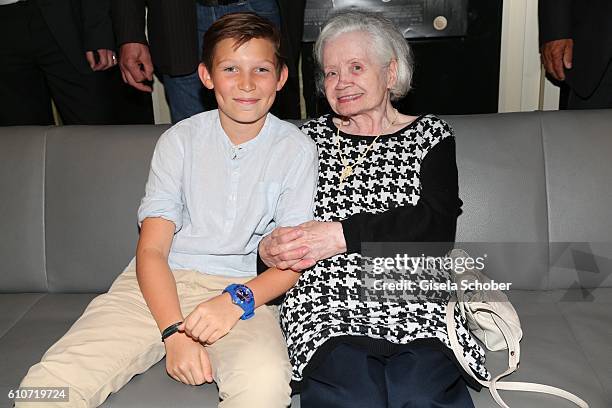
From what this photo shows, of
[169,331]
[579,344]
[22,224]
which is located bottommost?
[579,344]

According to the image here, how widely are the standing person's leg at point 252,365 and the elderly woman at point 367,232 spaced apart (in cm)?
5

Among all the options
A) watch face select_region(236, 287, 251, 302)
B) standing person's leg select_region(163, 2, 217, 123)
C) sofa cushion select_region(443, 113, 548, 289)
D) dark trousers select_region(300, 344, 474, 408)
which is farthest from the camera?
standing person's leg select_region(163, 2, 217, 123)

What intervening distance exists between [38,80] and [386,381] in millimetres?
1902

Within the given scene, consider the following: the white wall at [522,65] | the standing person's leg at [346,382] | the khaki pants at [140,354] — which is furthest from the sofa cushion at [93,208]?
the white wall at [522,65]

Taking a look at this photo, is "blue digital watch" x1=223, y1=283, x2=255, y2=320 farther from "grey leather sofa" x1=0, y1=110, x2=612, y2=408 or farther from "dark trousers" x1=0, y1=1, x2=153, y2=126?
"dark trousers" x1=0, y1=1, x2=153, y2=126

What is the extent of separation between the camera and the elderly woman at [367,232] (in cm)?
166

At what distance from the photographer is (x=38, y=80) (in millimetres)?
2893

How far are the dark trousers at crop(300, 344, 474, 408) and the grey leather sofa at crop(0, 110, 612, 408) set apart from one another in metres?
0.39

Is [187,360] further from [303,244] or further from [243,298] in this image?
[303,244]

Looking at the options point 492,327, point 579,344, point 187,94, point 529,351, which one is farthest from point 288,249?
point 187,94

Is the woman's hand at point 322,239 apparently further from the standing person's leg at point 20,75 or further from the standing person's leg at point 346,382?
the standing person's leg at point 20,75

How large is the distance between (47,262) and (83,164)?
1.00ft

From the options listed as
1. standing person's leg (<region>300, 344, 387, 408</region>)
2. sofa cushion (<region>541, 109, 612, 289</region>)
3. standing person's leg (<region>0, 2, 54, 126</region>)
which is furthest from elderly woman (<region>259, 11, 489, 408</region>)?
standing person's leg (<region>0, 2, 54, 126</region>)

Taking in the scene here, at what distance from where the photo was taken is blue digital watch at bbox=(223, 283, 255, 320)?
1814 millimetres
